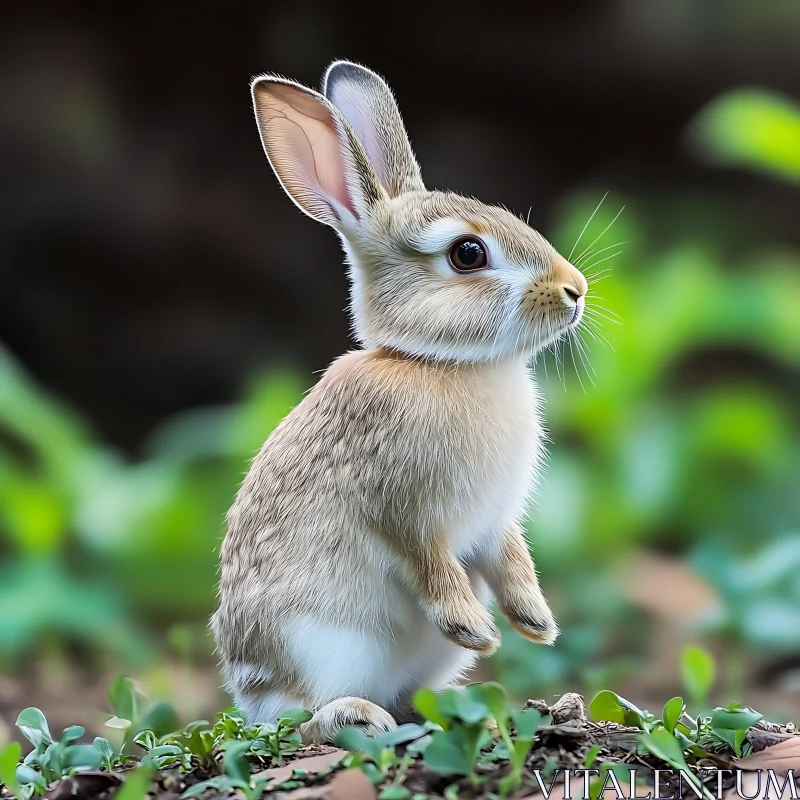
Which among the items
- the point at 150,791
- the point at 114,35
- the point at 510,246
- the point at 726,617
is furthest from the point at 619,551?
the point at 114,35

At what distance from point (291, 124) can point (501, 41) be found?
456cm

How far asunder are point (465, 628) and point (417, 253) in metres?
0.77

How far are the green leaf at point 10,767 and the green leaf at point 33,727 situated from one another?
10.2 inches

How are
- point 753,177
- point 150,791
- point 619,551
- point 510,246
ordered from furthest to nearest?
point 753,177
point 619,551
point 510,246
point 150,791

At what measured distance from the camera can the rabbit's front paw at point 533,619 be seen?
7.57 ft

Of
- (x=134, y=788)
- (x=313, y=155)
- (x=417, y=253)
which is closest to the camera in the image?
(x=134, y=788)

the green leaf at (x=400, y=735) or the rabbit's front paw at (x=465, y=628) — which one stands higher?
the rabbit's front paw at (x=465, y=628)

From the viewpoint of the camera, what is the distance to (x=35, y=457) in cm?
543

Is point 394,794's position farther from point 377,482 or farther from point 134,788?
point 377,482

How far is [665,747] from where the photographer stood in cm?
187

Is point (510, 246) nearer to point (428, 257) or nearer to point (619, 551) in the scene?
point (428, 257)

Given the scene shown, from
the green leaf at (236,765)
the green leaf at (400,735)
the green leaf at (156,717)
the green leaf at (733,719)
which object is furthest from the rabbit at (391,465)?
the green leaf at (733,719)

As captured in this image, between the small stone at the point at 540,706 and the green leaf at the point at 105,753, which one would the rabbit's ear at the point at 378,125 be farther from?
the green leaf at the point at 105,753

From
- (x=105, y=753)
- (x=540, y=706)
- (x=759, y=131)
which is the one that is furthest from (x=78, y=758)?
(x=759, y=131)
